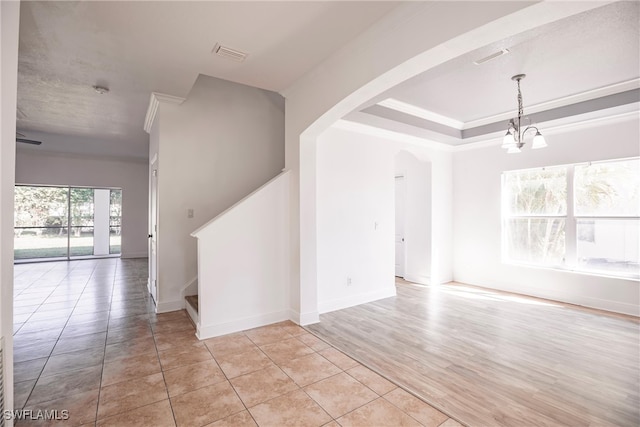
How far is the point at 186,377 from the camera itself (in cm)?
234

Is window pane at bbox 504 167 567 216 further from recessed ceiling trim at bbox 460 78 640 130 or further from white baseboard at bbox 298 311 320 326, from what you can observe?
white baseboard at bbox 298 311 320 326

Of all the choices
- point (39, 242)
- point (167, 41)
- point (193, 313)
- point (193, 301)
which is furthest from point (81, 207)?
point (167, 41)

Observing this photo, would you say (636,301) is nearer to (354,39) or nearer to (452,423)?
(452,423)

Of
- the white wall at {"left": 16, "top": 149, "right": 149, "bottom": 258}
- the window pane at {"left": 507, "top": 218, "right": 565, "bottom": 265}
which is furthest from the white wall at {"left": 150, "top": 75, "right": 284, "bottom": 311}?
the white wall at {"left": 16, "top": 149, "right": 149, "bottom": 258}

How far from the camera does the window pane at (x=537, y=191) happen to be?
15.2ft

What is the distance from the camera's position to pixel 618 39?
2650 millimetres

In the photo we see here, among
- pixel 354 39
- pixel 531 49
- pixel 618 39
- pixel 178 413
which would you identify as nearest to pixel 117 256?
pixel 178 413

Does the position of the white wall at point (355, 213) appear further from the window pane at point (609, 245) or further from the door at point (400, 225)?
the window pane at point (609, 245)

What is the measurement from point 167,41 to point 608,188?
19.3 feet

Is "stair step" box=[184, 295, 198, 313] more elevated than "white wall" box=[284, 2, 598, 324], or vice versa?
"white wall" box=[284, 2, 598, 324]

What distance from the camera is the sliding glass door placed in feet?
25.7

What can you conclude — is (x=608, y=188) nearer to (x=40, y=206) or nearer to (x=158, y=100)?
(x=158, y=100)

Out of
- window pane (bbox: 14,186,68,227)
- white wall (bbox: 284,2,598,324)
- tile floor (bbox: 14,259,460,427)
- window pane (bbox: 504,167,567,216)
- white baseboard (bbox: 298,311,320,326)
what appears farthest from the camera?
window pane (bbox: 14,186,68,227)

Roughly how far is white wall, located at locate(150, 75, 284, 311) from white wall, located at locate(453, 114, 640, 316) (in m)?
3.89
